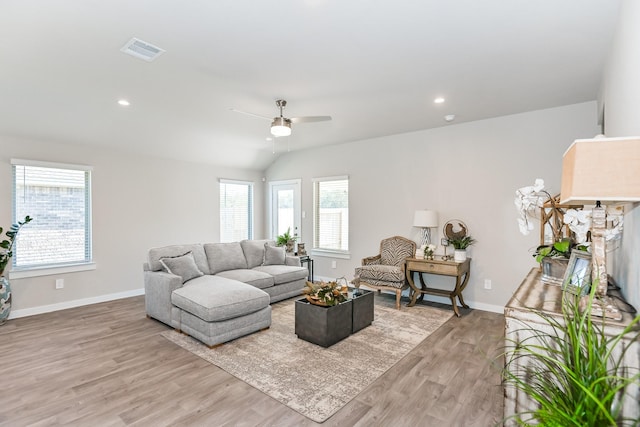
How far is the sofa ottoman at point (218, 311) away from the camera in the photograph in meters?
3.30

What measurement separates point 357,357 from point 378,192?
122 inches

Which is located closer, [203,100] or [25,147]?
[203,100]

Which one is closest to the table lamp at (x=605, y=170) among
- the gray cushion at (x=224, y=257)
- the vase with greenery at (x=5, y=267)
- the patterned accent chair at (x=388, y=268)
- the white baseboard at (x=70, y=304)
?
the patterned accent chair at (x=388, y=268)

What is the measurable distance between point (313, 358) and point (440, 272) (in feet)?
7.31

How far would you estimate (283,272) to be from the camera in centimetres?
496

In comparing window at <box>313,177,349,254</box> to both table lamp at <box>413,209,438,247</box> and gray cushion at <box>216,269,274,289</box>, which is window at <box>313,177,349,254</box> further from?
gray cushion at <box>216,269,274,289</box>

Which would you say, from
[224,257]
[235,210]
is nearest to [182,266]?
[224,257]

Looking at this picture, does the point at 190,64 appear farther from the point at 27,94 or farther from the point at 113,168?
the point at 113,168

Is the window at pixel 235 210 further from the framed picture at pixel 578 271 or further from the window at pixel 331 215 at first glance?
the framed picture at pixel 578 271

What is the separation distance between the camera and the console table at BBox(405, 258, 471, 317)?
14.1 ft

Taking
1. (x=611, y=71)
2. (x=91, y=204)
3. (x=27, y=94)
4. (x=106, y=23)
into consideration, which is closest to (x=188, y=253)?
(x=91, y=204)

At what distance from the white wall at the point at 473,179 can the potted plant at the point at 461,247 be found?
0.55 feet

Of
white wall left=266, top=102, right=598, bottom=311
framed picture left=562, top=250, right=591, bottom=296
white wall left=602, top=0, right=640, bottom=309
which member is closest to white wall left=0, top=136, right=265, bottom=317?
white wall left=266, top=102, right=598, bottom=311

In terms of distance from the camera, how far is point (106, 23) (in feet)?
7.51
